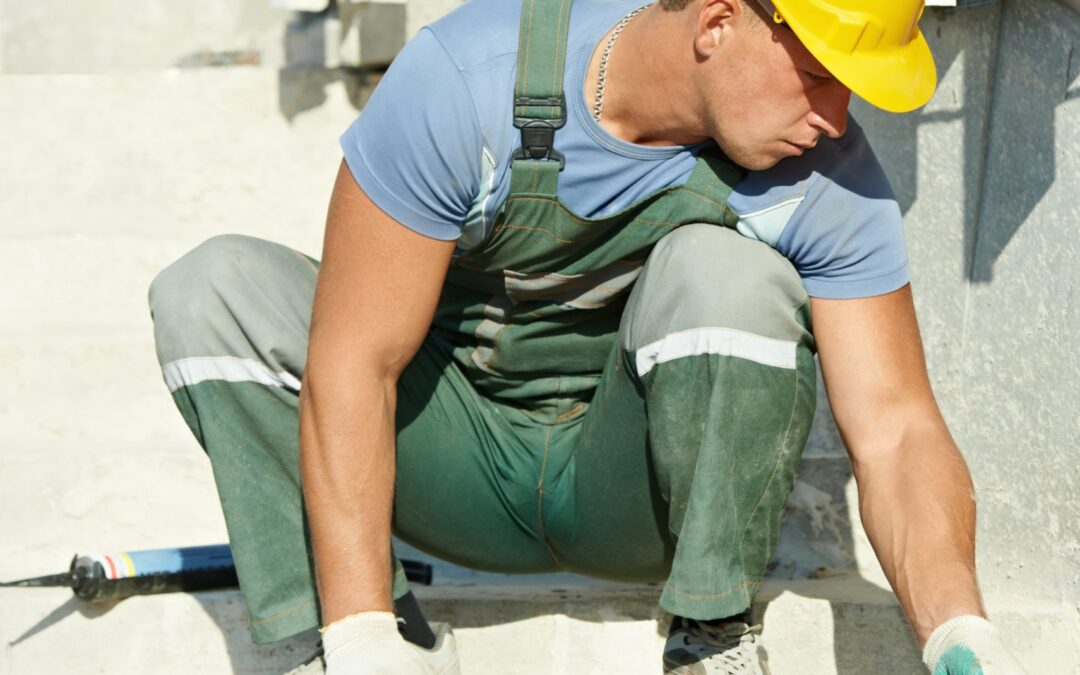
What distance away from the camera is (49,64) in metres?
4.54

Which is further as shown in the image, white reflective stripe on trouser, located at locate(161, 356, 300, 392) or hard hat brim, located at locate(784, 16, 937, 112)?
white reflective stripe on trouser, located at locate(161, 356, 300, 392)

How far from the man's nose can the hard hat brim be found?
3cm

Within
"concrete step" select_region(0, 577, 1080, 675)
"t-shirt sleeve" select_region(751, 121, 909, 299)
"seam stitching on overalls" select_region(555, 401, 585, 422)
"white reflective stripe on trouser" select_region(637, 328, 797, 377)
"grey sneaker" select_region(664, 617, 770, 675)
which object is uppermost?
"t-shirt sleeve" select_region(751, 121, 909, 299)

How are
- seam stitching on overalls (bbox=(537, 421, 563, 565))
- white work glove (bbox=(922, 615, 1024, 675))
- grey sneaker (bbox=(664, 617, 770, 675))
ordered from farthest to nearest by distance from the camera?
seam stitching on overalls (bbox=(537, 421, 563, 565)), grey sneaker (bbox=(664, 617, 770, 675)), white work glove (bbox=(922, 615, 1024, 675))

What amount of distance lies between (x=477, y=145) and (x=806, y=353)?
0.52 m

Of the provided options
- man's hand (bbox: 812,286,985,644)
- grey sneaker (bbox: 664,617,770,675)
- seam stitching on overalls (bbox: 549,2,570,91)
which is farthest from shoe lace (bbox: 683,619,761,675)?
seam stitching on overalls (bbox: 549,2,570,91)

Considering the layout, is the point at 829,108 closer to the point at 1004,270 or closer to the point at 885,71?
the point at 885,71

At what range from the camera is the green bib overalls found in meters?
1.70

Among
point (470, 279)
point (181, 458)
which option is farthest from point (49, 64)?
point (470, 279)

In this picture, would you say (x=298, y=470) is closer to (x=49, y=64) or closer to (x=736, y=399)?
(x=736, y=399)

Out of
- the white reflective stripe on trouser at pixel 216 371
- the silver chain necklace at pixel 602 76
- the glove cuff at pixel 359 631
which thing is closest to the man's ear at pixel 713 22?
the silver chain necklace at pixel 602 76

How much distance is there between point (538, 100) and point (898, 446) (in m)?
0.67

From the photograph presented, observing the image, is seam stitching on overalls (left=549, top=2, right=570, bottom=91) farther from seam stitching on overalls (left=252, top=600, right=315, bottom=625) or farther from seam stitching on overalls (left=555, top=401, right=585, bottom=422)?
seam stitching on overalls (left=252, top=600, right=315, bottom=625)

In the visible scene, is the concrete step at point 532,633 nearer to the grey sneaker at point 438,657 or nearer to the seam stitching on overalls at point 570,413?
the grey sneaker at point 438,657
